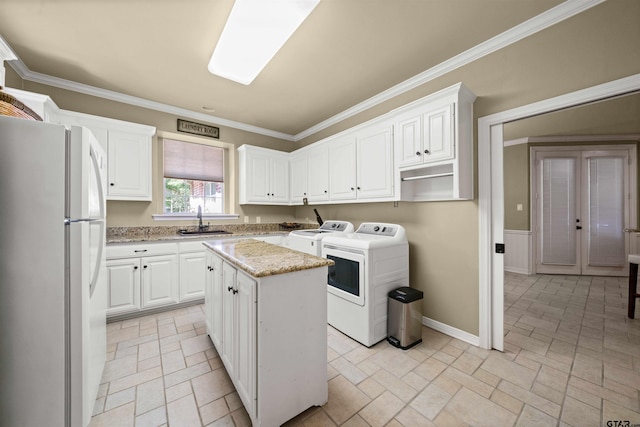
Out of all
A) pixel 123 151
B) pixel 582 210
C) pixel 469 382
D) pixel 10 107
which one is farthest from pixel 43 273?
pixel 582 210

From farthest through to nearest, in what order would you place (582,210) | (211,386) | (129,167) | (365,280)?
(582,210)
(129,167)
(365,280)
(211,386)

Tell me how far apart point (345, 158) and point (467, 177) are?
1457mm

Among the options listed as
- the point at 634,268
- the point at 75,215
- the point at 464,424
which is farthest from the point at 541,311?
the point at 75,215

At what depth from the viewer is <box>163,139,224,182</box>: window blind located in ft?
11.9

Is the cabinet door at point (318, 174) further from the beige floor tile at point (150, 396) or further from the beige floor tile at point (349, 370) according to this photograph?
the beige floor tile at point (150, 396)

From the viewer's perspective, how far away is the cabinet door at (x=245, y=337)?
4.26ft

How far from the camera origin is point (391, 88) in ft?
9.48

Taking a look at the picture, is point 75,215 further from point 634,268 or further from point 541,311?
point 634,268

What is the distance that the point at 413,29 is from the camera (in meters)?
1.97

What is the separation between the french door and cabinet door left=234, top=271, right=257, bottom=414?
5.61 metres

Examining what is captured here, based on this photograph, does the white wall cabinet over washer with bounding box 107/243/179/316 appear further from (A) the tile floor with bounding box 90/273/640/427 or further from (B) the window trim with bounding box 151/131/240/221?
(B) the window trim with bounding box 151/131/240/221

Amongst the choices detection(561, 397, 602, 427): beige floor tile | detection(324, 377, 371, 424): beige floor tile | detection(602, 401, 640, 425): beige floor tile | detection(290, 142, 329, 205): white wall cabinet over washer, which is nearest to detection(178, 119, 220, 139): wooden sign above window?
detection(290, 142, 329, 205): white wall cabinet over washer

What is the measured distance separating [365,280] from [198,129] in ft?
10.6

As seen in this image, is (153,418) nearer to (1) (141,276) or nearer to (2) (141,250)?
(1) (141,276)
